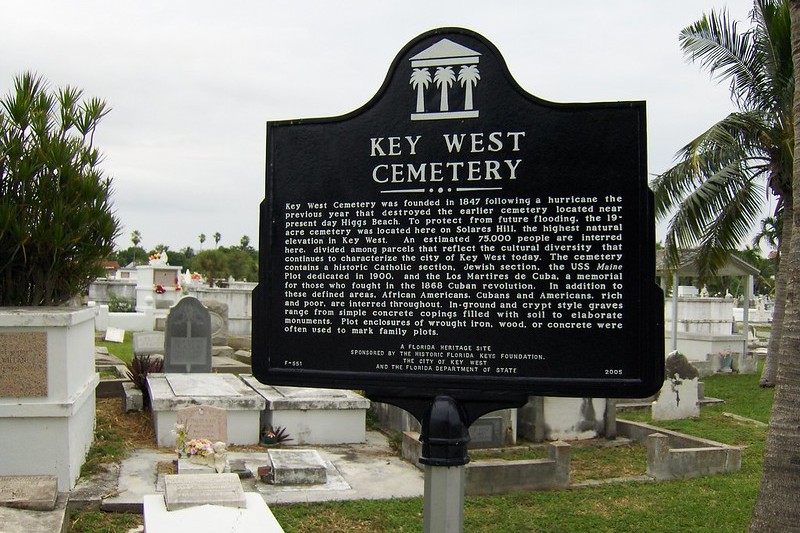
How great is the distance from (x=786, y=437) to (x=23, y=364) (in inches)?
238

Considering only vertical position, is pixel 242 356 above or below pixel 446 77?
below

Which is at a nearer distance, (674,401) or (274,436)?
(274,436)

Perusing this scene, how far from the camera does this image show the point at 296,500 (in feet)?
23.5

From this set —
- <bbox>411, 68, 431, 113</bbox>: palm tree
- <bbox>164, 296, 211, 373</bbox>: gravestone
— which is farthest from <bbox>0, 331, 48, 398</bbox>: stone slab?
<bbox>164, 296, 211, 373</bbox>: gravestone

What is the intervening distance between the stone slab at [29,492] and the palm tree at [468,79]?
458 cm

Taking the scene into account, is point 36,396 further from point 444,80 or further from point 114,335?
point 114,335

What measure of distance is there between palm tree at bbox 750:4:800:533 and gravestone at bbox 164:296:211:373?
30.0ft

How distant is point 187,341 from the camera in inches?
494

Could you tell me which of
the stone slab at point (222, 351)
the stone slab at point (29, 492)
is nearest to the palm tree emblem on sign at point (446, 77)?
the stone slab at point (29, 492)

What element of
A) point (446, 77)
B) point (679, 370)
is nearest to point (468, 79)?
point (446, 77)

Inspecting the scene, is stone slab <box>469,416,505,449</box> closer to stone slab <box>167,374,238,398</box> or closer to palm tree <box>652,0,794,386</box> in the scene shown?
stone slab <box>167,374,238,398</box>

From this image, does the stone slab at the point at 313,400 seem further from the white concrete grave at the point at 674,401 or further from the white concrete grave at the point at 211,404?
the white concrete grave at the point at 674,401

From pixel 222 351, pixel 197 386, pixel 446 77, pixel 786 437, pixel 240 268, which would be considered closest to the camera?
pixel 446 77

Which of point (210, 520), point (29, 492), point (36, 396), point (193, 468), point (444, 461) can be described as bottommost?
point (193, 468)
